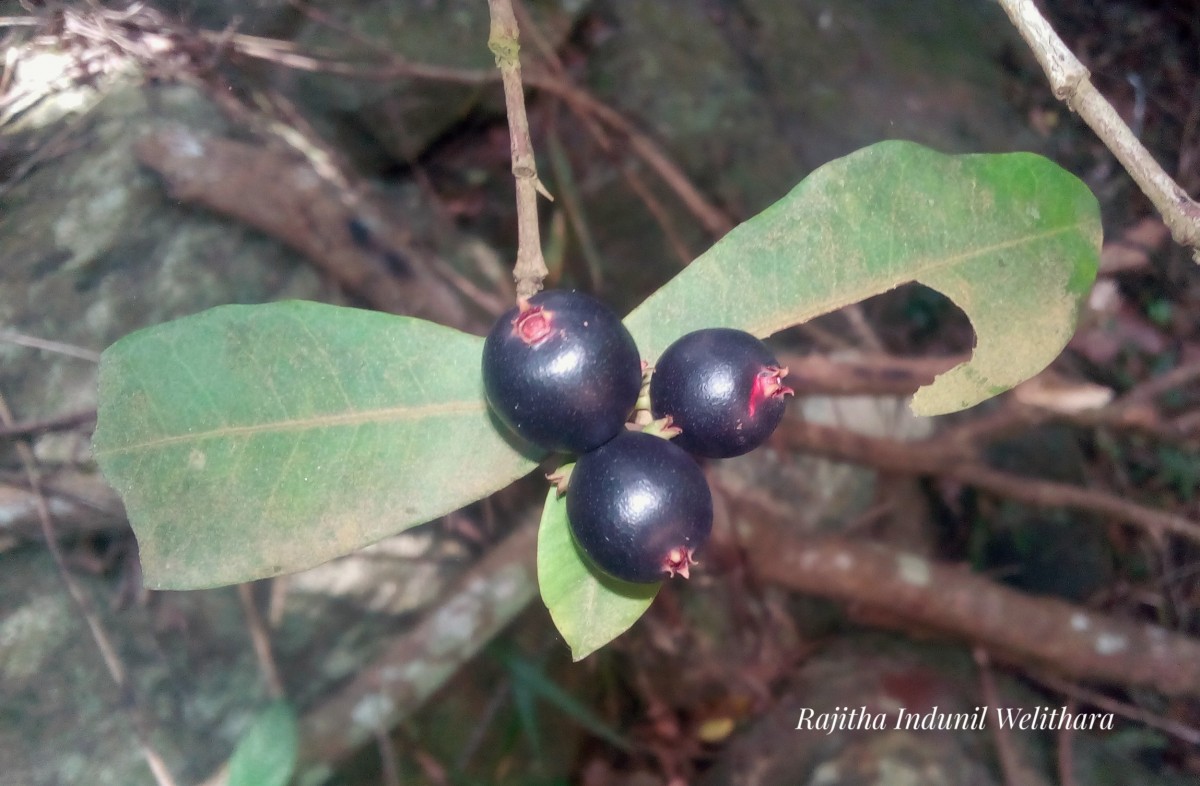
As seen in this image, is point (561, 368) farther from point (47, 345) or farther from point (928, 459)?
point (928, 459)

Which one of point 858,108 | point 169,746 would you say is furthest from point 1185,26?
point 169,746

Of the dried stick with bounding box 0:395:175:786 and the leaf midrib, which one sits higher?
the leaf midrib

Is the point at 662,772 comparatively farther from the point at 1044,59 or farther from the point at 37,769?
the point at 1044,59

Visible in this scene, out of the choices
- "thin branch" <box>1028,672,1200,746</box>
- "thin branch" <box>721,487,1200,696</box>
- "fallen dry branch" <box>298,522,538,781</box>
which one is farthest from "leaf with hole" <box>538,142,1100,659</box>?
"thin branch" <box>1028,672,1200,746</box>

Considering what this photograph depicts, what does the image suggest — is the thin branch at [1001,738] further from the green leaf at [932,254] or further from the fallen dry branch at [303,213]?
the fallen dry branch at [303,213]

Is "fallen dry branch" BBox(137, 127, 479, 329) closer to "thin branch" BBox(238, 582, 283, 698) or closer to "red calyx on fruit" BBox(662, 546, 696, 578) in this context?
"thin branch" BBox(238, 582, 283, 698)

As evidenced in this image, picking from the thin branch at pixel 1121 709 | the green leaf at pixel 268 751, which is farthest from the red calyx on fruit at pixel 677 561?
the thin branch at pixel 1121 709
